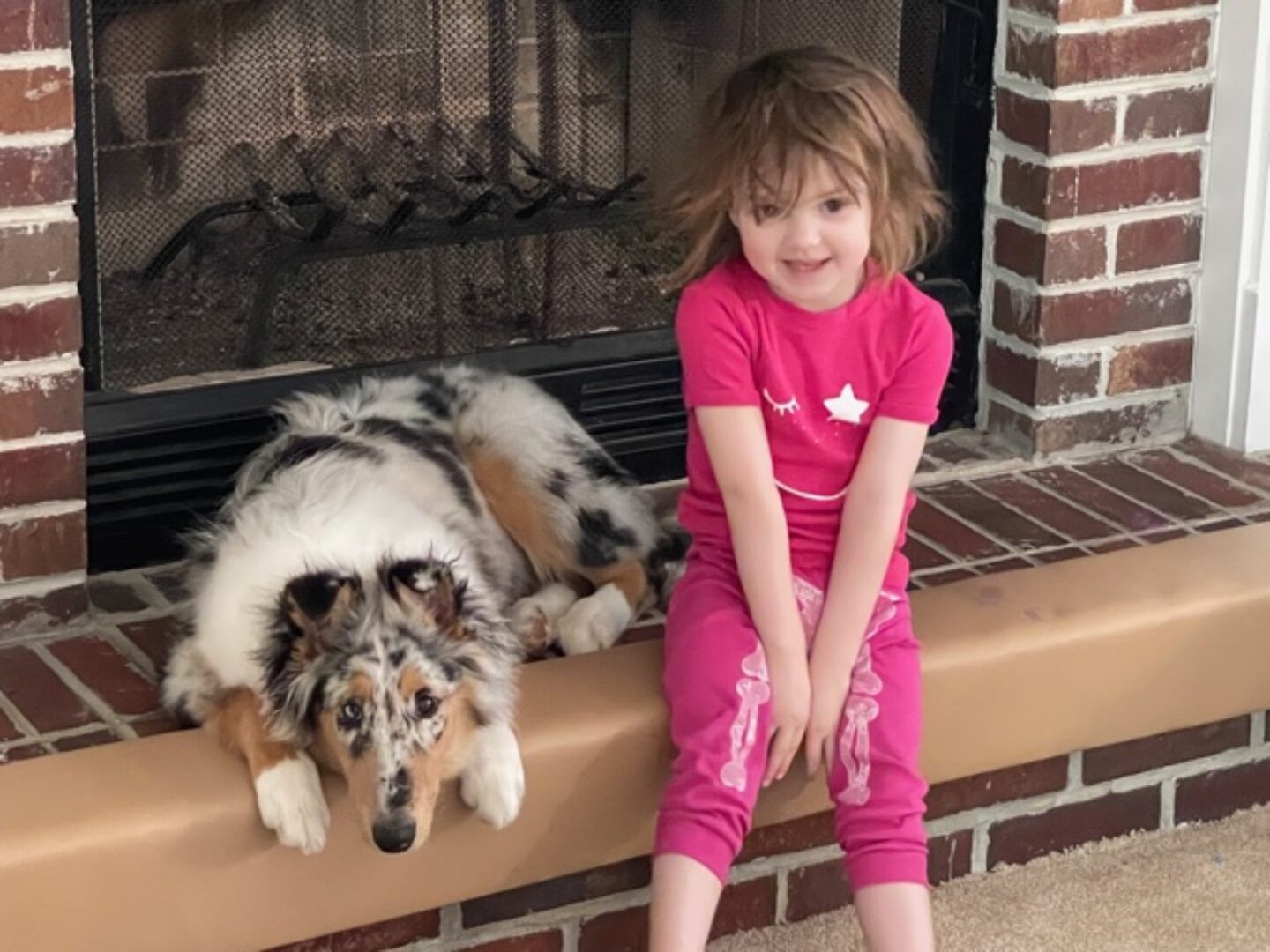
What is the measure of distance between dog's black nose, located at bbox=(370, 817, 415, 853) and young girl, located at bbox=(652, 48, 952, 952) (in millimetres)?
307

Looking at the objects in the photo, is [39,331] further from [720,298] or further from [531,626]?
[720,298]

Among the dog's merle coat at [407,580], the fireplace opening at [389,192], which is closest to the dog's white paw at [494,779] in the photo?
the dog's merle coat at [407,580]

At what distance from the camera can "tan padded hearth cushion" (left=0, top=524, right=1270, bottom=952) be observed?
Answer: 7.22 feet

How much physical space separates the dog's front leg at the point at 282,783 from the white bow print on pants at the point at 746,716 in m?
0.43

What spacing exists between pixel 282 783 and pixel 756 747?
0.51 m

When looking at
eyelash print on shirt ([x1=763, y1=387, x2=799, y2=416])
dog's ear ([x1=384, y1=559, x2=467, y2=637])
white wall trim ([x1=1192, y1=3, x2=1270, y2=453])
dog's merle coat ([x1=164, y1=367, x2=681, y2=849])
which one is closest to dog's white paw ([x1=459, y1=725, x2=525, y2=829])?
dog's merle coat ([x1=164, y1=367, x2=681, y2=849])

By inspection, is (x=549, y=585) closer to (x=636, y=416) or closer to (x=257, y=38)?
(x=636, y=416)

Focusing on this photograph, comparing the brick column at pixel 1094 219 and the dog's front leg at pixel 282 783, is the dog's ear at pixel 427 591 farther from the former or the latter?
the brick column at pixel 1094 219

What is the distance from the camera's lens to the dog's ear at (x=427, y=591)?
2301mm

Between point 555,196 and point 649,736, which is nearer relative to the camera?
point 649,736

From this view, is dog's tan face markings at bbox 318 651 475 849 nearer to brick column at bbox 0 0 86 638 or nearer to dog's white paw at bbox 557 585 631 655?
dog's white paw at bbox 557 585 631 655

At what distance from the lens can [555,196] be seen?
312cm

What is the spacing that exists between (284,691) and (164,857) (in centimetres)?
21

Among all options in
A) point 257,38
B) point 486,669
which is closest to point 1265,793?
point 486,669
